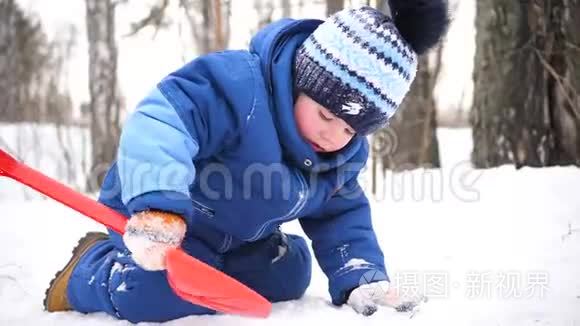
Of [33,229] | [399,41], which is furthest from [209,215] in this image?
[33,229]

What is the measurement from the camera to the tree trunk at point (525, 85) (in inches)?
89.4

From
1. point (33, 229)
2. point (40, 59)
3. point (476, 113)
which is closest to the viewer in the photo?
point (33, 229)

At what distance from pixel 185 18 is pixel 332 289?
Answer: 3729 mm

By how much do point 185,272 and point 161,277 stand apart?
24 centimetres

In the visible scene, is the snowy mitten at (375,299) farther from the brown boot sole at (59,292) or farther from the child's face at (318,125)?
the brown boot sole at (59,292)

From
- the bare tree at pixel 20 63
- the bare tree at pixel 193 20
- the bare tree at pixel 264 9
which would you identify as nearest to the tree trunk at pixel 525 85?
the bare tree at pixel 193 20

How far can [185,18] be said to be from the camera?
15.1 feet

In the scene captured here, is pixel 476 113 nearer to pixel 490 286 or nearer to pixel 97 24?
pixel 490 286

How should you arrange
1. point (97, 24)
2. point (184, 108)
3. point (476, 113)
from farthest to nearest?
point (97, 24)
point (476, 113)
point (184, 108)

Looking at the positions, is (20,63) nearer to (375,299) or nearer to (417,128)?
(417,128)

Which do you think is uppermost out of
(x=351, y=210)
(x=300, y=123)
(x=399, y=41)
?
(x=399, y=41)

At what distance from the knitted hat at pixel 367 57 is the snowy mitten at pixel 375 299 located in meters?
0.29

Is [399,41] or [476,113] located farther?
[476,113]

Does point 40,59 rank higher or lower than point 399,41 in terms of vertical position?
lower
